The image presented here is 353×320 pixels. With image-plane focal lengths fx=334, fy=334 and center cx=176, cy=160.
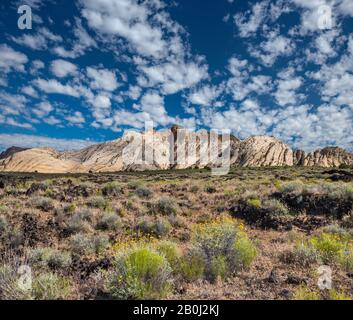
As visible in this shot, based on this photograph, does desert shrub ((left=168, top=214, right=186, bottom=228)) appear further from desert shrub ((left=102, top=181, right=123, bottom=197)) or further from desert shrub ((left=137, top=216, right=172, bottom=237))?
desert shrub ((left=102, top=181, right=123, bottom=197))

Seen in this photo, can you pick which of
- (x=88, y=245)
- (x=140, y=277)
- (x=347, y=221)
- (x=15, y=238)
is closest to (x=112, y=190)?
(x=15, y=238)

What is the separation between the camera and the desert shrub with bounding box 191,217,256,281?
714 cm

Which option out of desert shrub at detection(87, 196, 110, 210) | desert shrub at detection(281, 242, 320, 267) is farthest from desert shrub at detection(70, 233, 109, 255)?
desert shrub at detection(87, 196, 110, 210)

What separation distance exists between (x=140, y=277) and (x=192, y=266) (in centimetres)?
157

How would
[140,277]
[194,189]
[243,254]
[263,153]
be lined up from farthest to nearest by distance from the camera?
[263,153], [194,189], [243,254], [140,277]

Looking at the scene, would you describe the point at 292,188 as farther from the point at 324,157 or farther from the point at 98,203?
the point at 324,157

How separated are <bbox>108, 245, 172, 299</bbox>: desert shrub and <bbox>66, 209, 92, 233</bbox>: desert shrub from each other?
5868 millimetres

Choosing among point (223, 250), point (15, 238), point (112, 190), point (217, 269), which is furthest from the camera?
point (112, 190)

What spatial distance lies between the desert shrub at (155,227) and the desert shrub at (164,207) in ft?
9.19

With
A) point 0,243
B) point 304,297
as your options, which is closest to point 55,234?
point 0,243

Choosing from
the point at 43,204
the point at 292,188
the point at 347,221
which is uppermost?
the point at 292,188

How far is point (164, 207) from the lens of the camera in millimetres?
15719

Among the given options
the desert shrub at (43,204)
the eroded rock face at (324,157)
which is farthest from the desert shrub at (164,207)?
the eroded rock face at (324,157)
